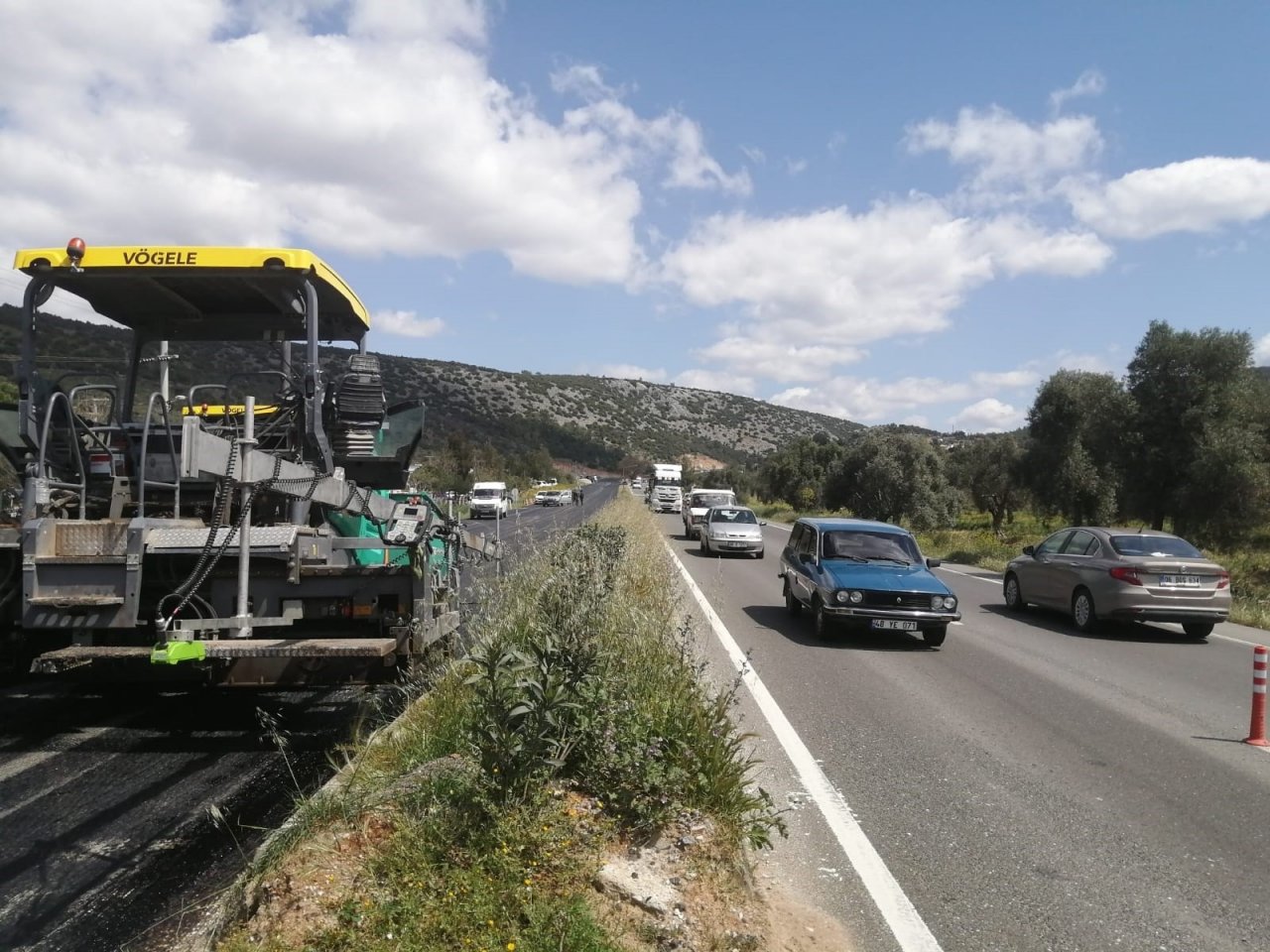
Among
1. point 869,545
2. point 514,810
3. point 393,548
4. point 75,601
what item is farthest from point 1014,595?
point 75,601

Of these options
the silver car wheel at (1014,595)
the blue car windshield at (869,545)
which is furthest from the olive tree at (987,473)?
the blue car windshield at (869,545)

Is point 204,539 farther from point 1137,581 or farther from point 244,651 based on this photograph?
point 1137,581

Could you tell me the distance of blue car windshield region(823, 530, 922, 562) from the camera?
1307cm

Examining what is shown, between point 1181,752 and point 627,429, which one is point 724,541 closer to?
point 1181,752

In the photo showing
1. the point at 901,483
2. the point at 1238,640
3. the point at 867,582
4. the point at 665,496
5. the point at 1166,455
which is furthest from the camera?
the point at 665,496

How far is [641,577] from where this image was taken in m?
12.6

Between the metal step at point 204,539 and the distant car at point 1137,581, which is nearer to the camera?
the metal step at point 204,539

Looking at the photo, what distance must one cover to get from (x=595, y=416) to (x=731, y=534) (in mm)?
103324

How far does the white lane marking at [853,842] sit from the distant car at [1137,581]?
276 inches

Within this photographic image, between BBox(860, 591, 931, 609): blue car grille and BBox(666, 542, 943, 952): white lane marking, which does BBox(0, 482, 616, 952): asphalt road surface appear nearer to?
BBox(666, 542, 943, 952): white lane marking

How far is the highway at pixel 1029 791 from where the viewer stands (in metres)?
4.30

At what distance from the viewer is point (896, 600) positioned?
38.7ft

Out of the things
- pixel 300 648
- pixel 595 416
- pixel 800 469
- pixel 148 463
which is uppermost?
pixel 595 416

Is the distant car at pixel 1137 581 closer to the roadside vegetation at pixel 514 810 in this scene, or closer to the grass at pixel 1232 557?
the grass at pixel 1232 557
